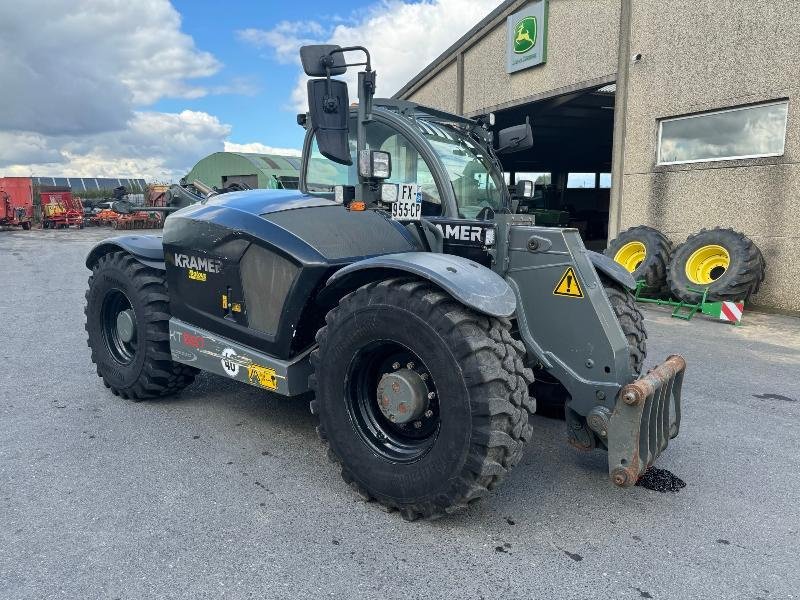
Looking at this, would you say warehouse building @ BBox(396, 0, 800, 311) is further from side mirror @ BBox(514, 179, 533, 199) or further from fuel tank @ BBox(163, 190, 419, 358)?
fuel tank @ BBox(163, 190, 419, 358)

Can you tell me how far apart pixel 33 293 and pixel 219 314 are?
8.11 m

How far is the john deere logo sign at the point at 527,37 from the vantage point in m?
12.4

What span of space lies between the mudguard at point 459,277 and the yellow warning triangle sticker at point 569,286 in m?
0.45

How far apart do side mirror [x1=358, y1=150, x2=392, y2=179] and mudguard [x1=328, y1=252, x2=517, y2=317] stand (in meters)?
0.60

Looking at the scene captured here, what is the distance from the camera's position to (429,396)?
3068mm

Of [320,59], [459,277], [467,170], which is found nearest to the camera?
[459,277]

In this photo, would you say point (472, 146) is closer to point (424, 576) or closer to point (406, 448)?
point (406, 448)

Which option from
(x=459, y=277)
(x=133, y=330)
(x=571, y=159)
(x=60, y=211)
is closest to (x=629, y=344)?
(x=459, y=277)

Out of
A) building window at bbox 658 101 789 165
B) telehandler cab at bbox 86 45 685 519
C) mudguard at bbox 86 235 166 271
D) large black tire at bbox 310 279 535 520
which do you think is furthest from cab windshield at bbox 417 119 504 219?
building window at bbox 658 101 789 165

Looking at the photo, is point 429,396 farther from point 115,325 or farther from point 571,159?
point 571,159

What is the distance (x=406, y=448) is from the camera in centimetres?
320

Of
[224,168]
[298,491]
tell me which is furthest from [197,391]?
[224,168]

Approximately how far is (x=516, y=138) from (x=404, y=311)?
2.08m

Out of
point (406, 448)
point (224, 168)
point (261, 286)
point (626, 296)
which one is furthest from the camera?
point (224, 168)
